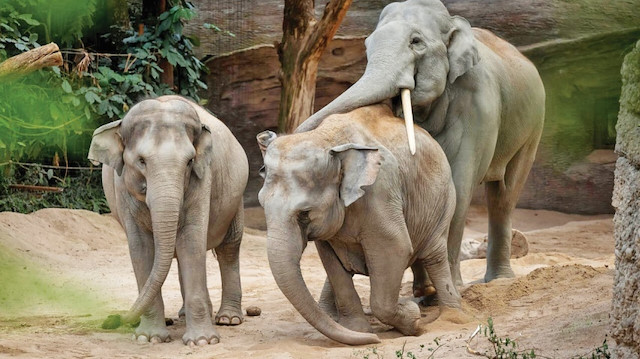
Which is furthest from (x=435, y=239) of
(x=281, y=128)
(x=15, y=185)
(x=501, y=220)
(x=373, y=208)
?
(x=15, y=185)

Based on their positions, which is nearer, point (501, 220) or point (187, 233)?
point (187, 233)

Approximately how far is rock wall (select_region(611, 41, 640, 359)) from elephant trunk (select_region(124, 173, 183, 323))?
311cm

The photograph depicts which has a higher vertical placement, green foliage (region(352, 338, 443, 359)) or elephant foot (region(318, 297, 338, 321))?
green foliage (region(352, 338, 443, 359))

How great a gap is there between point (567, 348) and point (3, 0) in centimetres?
405

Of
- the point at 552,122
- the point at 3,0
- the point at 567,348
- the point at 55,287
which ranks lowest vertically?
the point at 552,122

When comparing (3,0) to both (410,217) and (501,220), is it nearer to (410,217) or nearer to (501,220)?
(410,217)

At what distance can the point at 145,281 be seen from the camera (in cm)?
624

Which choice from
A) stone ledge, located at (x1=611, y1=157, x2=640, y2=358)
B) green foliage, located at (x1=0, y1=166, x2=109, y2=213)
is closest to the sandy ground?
green foliage, located at (x1=0, y1=166, x2=109, y2=213)

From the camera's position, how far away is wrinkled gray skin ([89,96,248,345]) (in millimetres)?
5848

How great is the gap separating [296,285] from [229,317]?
1.45 meters

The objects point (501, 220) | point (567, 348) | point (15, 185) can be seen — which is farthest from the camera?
point (15, 185)

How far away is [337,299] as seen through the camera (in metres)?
6.10

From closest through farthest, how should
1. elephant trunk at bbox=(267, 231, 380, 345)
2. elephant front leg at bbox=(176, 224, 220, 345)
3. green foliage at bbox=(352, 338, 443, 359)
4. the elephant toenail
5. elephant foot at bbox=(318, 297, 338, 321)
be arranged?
green foliage at bbox=(352, 338, 443, 359)
elephant trunk at bbox=(267, 231, 380, 345)
the elephant toenail
elephant front leg at bbox=(176, 224, 220, 345)
elephant foot at bbox=(318, 297, 338, 321)

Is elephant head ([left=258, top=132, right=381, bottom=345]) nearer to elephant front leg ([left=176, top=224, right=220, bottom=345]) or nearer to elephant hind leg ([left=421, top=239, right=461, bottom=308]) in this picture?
elephant front leg ([left=176, top=224, right=220, bottom=345])
